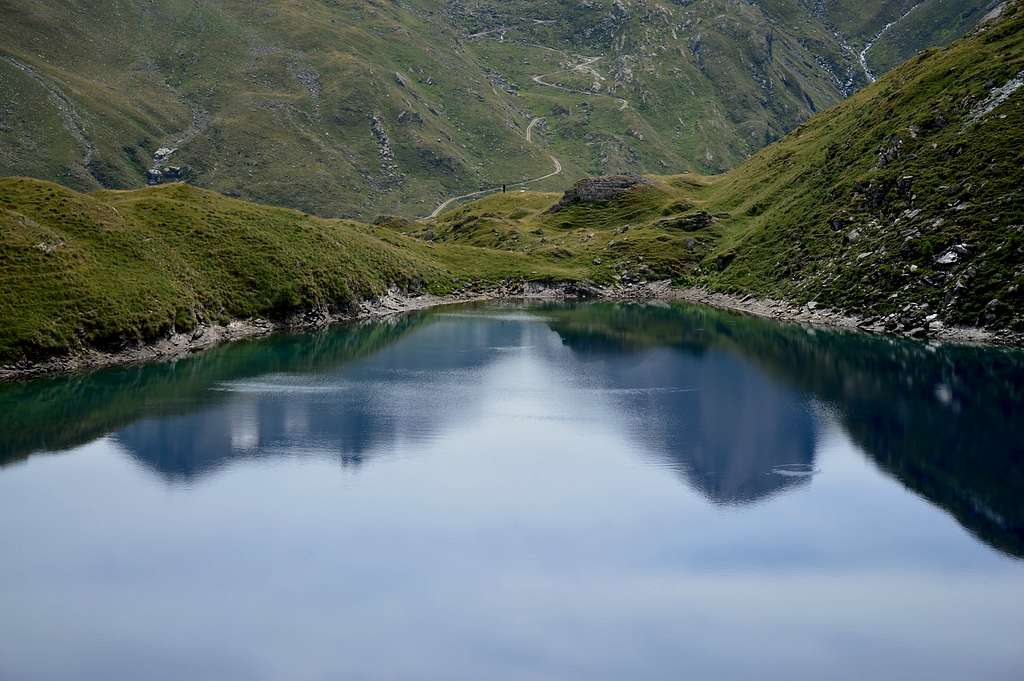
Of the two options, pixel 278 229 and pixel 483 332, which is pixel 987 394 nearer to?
pixel 483 332

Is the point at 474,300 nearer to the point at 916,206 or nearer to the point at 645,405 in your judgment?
the point at 916,206

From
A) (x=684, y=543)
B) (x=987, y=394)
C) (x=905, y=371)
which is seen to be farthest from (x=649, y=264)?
(x=684, y=543)

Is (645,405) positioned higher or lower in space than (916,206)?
lower

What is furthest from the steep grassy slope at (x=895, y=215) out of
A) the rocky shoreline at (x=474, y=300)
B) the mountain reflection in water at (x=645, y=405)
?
the mountain reflection in water at (x=645, y=405)

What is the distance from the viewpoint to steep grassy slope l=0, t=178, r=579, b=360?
82125 mm

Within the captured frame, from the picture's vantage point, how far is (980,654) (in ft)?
107

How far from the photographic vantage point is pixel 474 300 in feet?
521

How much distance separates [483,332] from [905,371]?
53645 mm

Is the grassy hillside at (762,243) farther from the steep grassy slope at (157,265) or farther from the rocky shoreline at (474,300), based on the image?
the rocky shoreline at (474,300)

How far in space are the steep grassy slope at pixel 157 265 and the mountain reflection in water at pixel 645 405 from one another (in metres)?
6.17

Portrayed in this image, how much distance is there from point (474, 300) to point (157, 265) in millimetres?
68180

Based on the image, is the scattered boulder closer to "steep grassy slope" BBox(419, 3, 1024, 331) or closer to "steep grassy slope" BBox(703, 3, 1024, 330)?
"steep grassy slope" BBox(419, 3, 1024, 331)

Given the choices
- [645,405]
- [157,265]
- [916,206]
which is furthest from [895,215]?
[157,265]

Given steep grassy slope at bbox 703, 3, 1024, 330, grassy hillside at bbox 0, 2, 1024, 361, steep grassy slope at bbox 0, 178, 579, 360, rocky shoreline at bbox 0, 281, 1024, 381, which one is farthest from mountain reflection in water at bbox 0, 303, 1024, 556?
steep grassy slope at bbox 703, 3, 1024, 330
